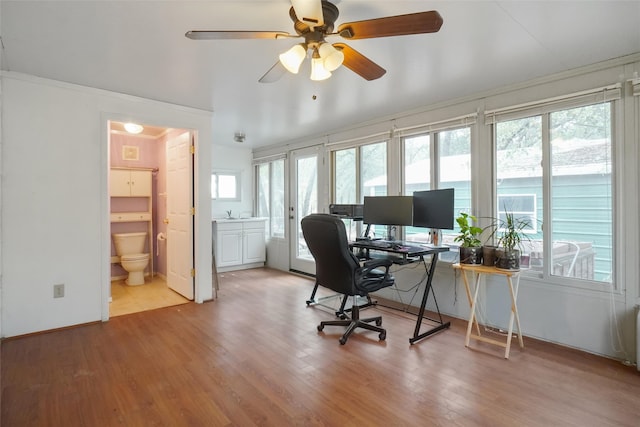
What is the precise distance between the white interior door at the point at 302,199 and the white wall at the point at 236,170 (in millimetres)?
1280

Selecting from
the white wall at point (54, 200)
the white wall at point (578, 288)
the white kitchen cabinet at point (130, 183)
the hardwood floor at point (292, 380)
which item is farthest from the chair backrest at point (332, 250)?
the white kitchen cabinet at point (130, 183)

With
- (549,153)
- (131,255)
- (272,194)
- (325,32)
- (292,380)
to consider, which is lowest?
(292,380)

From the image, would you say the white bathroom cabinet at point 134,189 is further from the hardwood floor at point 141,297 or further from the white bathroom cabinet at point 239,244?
the white bathroom cabinet at point 239,244

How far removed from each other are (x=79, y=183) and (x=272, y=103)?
2.05m

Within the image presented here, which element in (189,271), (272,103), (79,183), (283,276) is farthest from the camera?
(283,276)

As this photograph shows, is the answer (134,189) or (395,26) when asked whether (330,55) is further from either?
(134,189)

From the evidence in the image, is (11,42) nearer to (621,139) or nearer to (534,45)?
(534,45)

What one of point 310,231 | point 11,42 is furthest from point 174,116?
point 310,231

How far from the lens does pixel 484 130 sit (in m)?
3.14

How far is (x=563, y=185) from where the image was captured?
8.87 ft

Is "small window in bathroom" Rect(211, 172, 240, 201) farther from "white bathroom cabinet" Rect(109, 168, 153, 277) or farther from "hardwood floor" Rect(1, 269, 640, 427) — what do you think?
"hardwood floor" Rect(1, 269, 640, 427)

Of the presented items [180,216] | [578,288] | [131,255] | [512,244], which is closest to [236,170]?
[180,216]

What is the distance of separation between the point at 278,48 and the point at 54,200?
247cm

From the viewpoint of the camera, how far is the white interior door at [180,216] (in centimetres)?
387
